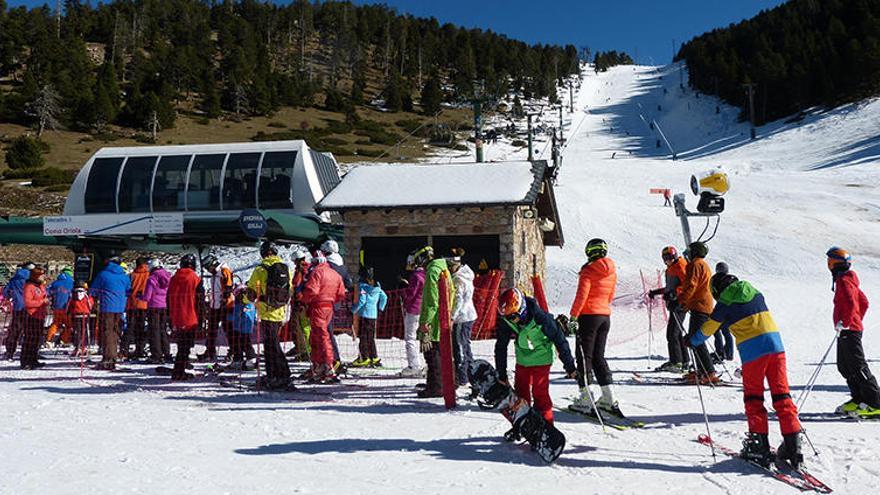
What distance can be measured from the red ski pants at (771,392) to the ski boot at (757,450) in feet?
0.15

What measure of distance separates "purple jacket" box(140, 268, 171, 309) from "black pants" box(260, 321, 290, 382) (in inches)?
132

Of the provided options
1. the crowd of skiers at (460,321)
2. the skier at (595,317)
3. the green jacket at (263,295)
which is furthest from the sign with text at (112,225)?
the skier at (595,317)

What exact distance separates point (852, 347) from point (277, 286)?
5699 millimetres

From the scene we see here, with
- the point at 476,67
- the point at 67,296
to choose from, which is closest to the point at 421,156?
the point at 67,296

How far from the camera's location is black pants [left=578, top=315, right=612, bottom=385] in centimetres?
593

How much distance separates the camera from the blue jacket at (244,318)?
904 cm

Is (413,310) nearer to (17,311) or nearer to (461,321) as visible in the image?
(461,321)

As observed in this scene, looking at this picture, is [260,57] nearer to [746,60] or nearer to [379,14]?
[379,14]

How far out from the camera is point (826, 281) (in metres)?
19.3

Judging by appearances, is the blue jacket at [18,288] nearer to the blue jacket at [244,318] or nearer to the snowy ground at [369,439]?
the snowy ground at [369,439]

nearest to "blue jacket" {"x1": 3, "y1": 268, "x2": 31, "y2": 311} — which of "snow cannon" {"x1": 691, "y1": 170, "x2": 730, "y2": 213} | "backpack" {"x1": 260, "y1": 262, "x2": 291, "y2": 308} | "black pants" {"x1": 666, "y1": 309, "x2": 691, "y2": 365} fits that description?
"backpack" {"x1": 260, "y1": 262, "x2": 291, "y2": 308}

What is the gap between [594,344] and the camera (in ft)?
19.9

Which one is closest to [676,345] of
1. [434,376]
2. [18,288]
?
[434,376]

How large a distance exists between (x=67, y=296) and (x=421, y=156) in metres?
43.4
